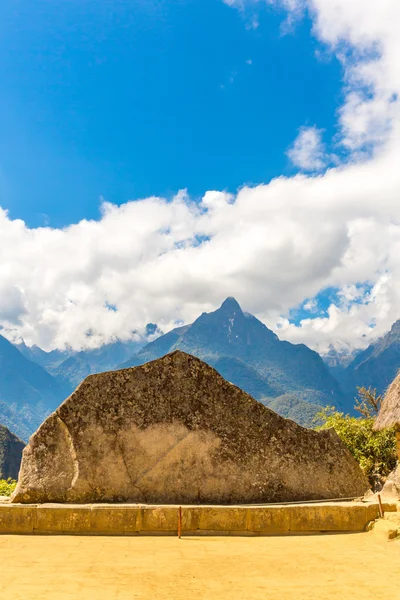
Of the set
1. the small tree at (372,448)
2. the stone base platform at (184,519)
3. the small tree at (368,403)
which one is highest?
the small tree at (368,403)

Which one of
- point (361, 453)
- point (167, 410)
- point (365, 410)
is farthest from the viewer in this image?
point (365, 410)

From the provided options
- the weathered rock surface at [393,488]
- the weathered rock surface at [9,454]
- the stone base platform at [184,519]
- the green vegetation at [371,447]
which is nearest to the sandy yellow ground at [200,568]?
the stone base platform at [184,519]

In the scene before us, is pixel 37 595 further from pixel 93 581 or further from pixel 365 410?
pixel 365 410

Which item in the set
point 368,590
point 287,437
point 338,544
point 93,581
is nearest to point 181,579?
point 93,581

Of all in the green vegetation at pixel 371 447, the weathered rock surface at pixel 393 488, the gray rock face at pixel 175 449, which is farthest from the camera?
the green vegetation at pixel 371 447

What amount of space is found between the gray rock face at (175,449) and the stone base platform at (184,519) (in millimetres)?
631

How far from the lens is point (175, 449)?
934cm

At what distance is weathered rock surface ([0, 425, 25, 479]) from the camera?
4286 inches

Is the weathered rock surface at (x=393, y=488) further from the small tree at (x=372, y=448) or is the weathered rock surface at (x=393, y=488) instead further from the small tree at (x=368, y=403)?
the small tree at (x=368, y=403)

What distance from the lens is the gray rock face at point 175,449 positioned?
905cm

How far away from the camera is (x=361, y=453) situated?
17.3 m

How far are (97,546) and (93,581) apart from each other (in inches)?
77.7

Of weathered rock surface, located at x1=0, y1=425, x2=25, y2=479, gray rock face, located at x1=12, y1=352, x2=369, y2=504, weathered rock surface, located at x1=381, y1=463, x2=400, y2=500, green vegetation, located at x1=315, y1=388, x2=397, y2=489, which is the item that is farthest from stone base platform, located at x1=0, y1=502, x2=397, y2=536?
weathered rock surface, located at x1=0, y1=425, x2=25, y2=479

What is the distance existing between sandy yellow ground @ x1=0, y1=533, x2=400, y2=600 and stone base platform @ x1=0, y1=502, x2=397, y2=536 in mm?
320
